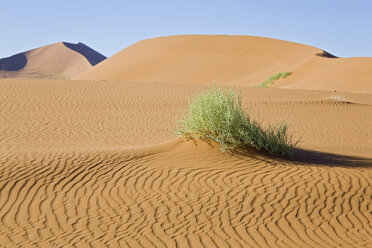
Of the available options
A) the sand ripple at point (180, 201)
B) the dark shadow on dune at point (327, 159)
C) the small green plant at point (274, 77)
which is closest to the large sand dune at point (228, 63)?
the small green plant at point (274, 77)

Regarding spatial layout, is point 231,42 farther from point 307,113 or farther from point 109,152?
point 109,152

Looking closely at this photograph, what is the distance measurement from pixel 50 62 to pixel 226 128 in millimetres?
110327

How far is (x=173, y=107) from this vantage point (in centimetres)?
2080

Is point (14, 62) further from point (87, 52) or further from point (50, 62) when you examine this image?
point (87, 52)

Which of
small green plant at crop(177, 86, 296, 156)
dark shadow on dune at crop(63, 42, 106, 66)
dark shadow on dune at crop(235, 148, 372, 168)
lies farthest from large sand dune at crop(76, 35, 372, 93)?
dark shadow on dune at crop(63, 42, 106, 66)

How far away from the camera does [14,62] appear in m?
113

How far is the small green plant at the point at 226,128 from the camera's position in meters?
9.41

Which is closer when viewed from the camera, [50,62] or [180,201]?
[180,201]

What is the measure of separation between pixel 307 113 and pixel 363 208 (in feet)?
43.3

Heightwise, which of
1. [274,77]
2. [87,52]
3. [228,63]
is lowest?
[274,77]

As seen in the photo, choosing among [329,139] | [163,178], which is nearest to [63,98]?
[329,139]

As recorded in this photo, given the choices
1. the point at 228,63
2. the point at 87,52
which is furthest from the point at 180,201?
the point at 87,52

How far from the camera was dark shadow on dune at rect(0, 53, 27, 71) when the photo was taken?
10683 cm

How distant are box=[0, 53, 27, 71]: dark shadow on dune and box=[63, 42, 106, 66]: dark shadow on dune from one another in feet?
50.5
